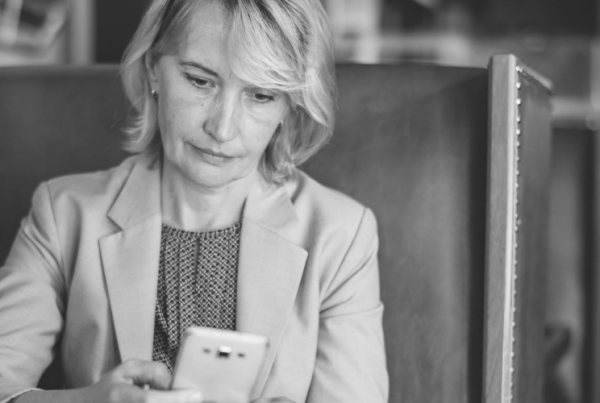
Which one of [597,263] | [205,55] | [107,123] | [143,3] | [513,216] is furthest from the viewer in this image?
[597,263]

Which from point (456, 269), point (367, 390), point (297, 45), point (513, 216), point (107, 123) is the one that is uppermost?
point (297, 45)

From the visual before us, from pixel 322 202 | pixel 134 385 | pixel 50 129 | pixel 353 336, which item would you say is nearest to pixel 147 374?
pixel 134 385

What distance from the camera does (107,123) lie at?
1.59m

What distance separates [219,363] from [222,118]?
0.43 m

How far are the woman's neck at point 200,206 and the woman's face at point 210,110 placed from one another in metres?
0.08

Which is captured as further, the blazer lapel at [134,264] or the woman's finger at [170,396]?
the blazer lapel at [134,264]

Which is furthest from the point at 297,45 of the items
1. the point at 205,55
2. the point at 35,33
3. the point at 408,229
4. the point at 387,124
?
the point at 35,33

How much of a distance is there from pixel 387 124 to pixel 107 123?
23.5 inches

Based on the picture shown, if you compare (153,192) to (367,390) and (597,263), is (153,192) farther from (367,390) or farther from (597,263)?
(597,263)

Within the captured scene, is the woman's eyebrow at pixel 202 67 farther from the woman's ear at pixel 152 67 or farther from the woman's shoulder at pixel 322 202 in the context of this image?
the woman's shoulder at pixel 322 202

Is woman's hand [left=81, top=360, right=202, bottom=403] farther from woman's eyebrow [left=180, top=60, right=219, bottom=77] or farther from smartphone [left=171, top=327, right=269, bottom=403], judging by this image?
woman's eyebrow [left=180, top=60, right=219, bottom=77]

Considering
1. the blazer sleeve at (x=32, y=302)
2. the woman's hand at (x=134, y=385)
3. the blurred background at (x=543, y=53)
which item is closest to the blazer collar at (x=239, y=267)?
the blazer sleeve at (x=32, y=302)

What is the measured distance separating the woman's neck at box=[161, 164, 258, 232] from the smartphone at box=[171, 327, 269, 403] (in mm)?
451

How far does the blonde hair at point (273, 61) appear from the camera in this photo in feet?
3.81
